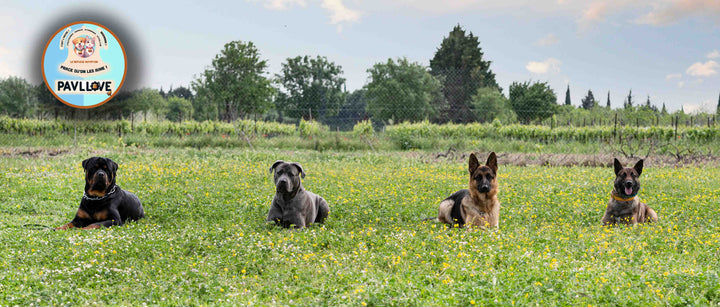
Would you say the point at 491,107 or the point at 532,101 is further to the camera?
the point at 491,107

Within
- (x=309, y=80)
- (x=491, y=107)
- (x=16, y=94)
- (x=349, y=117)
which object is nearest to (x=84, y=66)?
(x=349, y=117)

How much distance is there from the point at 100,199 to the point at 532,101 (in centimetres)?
3281

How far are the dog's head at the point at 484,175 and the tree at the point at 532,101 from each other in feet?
87.2

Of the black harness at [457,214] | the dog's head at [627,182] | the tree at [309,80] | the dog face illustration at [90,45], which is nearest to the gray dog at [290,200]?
the black harness at [457,214]

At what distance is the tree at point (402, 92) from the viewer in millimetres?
38625

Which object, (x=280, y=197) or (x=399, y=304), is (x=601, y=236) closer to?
(x=399, y=304)

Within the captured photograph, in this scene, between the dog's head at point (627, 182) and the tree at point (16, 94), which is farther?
the tree at point (16, 94)

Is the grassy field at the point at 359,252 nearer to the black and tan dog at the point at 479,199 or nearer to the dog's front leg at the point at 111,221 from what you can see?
the black and tan dog at the point at 479,199

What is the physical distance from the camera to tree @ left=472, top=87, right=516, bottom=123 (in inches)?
1373

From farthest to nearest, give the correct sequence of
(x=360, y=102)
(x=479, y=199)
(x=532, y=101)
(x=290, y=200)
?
(x=360, y=102), (x=532, y=101), (x=290, y=200), (x=479, y=199)

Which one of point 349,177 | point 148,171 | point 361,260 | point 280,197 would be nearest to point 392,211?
point 280,197

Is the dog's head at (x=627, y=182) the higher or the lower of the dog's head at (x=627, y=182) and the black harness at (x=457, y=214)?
the higher

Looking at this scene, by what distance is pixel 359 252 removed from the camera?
7.22m

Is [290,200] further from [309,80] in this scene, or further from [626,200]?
[309,80]
